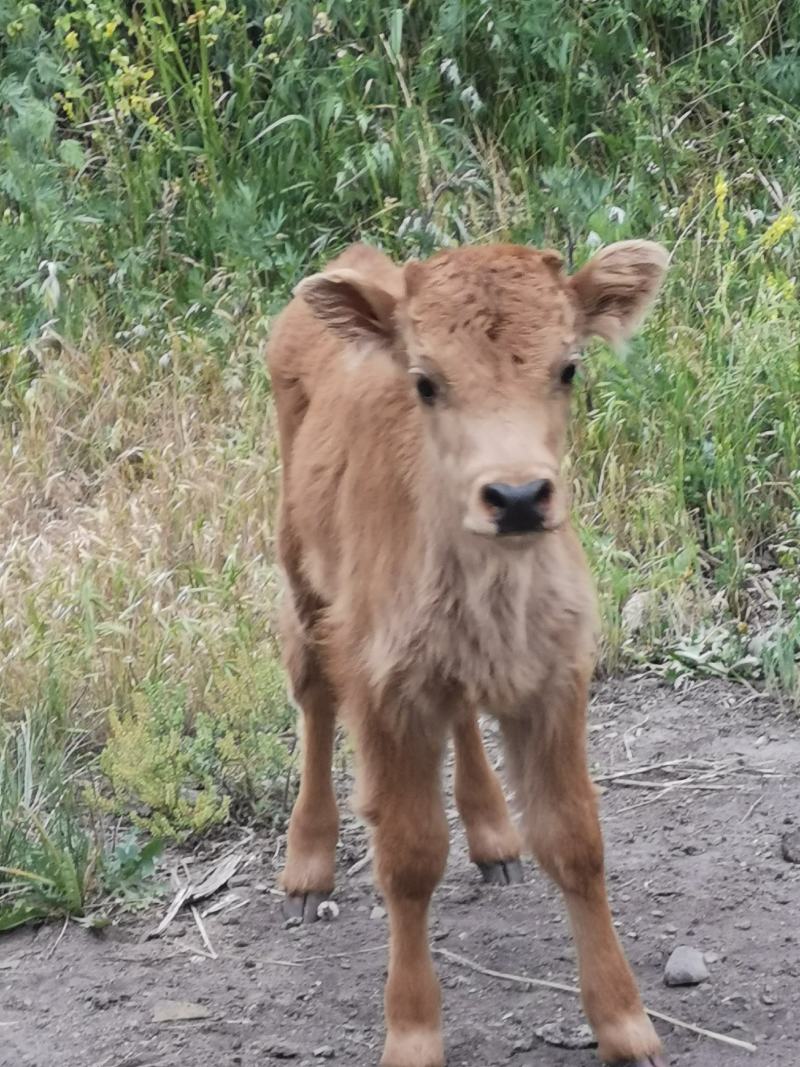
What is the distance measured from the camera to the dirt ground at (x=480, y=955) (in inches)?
154

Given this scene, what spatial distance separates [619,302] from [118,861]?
222cm

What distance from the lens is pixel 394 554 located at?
3869 mm

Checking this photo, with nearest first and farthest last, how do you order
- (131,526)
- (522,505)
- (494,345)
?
(522,505)
(494,345)
(131,526)

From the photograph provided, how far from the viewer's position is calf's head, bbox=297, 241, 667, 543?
321 centimetres

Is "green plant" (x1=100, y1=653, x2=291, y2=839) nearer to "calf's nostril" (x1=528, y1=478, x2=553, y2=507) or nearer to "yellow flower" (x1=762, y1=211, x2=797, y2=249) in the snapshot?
"calf's nostril" (x1=528, y1=478, x2=553, y2=507)

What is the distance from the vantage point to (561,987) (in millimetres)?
4094

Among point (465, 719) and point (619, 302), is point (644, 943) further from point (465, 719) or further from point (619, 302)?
point (619, 302)

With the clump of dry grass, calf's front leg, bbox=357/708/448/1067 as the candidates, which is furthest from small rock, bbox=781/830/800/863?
the clump of dry grass

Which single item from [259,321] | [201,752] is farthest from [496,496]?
[259,321]

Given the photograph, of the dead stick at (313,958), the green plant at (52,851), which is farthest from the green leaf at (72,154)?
the dead stick at (313,958)

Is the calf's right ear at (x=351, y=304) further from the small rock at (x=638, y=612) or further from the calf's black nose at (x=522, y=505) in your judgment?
the small rock at (x=638, y=612)

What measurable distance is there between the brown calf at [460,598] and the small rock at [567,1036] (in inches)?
4.4

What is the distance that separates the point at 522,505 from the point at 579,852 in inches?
40.8

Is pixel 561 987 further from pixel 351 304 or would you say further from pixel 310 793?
pixel 351 304
